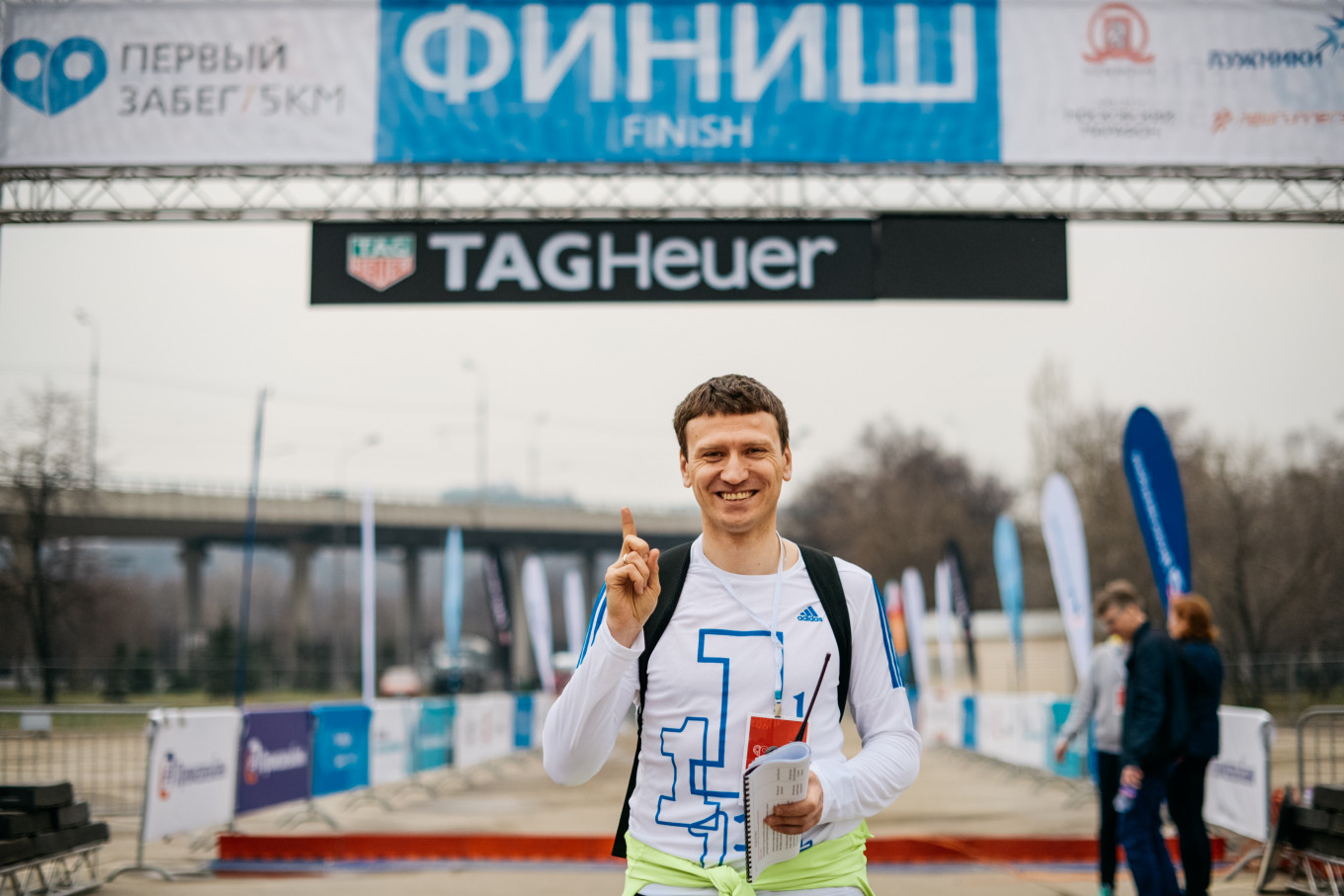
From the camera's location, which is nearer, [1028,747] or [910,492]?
[1028,747]

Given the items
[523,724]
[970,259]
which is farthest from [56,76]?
[523,724]

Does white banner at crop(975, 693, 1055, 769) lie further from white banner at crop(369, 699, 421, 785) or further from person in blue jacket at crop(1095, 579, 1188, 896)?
person in blue jacket at crop(1095, 579, 1188, 896)

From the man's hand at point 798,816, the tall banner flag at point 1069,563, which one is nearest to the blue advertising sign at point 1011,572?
the tall banner flag at point 1069,563

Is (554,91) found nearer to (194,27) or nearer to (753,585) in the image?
(194,27)

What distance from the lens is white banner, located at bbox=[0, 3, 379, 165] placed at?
328 inches

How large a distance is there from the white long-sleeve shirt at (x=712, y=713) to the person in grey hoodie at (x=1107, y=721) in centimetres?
509

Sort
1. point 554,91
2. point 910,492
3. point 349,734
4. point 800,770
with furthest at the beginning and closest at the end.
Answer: point 910,492
point 349,734
point 554,91
point 800,770

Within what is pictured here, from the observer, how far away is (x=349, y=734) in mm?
12508

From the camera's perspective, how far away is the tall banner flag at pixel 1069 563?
1123 centimetres

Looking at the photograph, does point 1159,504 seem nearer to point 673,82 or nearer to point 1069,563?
point 1069,563

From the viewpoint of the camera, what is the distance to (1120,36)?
27.3 feet

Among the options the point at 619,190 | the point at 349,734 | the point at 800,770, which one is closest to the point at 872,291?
the point at 619,190

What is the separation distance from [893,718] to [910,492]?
63.4 meters

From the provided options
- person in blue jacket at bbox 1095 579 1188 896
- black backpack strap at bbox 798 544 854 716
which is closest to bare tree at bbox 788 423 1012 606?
person in blue jacket at bbox 1095 579 1188 896
